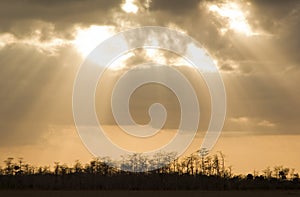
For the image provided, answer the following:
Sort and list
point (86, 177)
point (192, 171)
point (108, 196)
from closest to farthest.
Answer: point (108, 196)
point (86, 177)
point (192, 171)

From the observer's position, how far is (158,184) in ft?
341

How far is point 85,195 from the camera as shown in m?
81.7

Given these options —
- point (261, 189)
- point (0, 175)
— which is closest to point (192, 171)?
point (261, 189)

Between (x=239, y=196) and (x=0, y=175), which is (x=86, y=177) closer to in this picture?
(x=0, y=175)

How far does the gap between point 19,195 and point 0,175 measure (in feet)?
110

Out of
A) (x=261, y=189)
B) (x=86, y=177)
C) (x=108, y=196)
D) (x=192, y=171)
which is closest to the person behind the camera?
(x=108, y=196)

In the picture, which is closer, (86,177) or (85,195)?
(85,195)

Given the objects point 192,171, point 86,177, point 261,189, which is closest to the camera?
point 261,189

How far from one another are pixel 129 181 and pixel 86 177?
29.3ft

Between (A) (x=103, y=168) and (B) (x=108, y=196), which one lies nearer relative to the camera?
(B) (x=108, y=196)

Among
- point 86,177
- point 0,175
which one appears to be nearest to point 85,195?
point 86,177

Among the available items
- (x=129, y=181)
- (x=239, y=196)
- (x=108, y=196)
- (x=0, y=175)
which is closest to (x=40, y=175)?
(x=0, y=175)

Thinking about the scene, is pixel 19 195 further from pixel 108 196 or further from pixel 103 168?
pixel 103 168

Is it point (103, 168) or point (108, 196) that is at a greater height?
point (103, 168)
